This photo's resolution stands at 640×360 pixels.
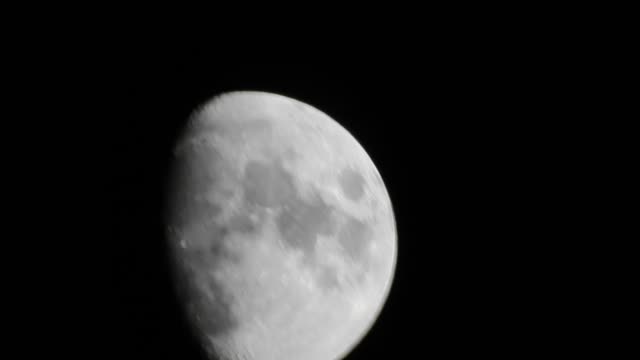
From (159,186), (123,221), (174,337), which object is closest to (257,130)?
(159,186)

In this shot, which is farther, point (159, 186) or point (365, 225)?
point (365, 225)

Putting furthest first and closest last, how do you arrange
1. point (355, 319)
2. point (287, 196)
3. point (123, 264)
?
1. point (355, 319)
2. point (287, 196)
3. point (123, 264)

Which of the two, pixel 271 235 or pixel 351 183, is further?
pixel 351 183

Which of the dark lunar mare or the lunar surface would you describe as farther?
the dark lunar mare

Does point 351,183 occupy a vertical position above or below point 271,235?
above

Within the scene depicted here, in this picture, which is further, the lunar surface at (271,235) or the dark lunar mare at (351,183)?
the dark lunar mare at (351,183)

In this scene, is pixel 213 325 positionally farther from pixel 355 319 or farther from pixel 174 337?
pixel 355 319

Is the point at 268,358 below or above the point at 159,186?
below

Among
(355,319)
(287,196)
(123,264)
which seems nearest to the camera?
(123,264)
